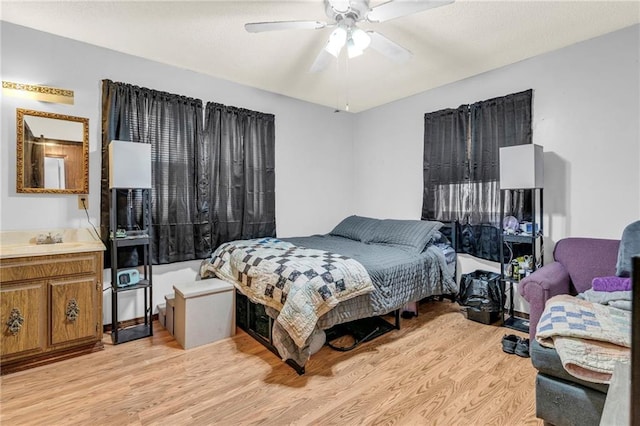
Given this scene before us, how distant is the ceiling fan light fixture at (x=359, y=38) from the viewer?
7.19 ft

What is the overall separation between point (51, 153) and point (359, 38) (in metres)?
2.64

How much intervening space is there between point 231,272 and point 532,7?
10.3ft

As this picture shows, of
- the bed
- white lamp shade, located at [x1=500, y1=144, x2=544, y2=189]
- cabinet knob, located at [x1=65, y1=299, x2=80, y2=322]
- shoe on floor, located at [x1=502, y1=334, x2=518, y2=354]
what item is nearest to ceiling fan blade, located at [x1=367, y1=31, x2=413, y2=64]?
white lamp shade, located at [x1=500, y1=144, x2=544, y2=189]

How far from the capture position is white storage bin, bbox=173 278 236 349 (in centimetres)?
258

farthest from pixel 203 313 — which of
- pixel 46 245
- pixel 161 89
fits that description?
pixel 161 89

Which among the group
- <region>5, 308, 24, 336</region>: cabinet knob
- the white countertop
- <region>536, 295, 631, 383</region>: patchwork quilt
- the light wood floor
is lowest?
the light wood floor

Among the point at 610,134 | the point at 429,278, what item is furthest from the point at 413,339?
the point at 610,134

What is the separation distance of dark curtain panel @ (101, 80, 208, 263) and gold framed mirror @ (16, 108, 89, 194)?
0.55 ft

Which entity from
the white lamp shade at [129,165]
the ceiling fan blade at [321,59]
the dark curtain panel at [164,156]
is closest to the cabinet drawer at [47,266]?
the dark curtain panel at [164,156]

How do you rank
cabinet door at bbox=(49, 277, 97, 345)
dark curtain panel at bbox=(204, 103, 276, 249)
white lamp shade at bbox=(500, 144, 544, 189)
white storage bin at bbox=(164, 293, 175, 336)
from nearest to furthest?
cabinet door at bbox=(49, 277, 97, 345) < white lamp shade at bbox=(500, 144, 544, 189) < white storage bin at bbox=(164, 293, 175, 336) < dark curtain panel at bbox=(204, 103, 276, 249)

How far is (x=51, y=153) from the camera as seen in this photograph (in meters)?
2.67

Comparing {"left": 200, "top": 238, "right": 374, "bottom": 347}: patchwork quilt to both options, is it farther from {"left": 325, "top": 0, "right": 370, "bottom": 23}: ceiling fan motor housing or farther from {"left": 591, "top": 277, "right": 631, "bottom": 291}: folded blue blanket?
{"left": 325, "top": 0, "right": 370, "bottom": 23}: ceiling fan motor housing

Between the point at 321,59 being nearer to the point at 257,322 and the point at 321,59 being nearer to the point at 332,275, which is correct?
the point at 332,275

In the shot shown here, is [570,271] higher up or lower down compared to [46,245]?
lower down
